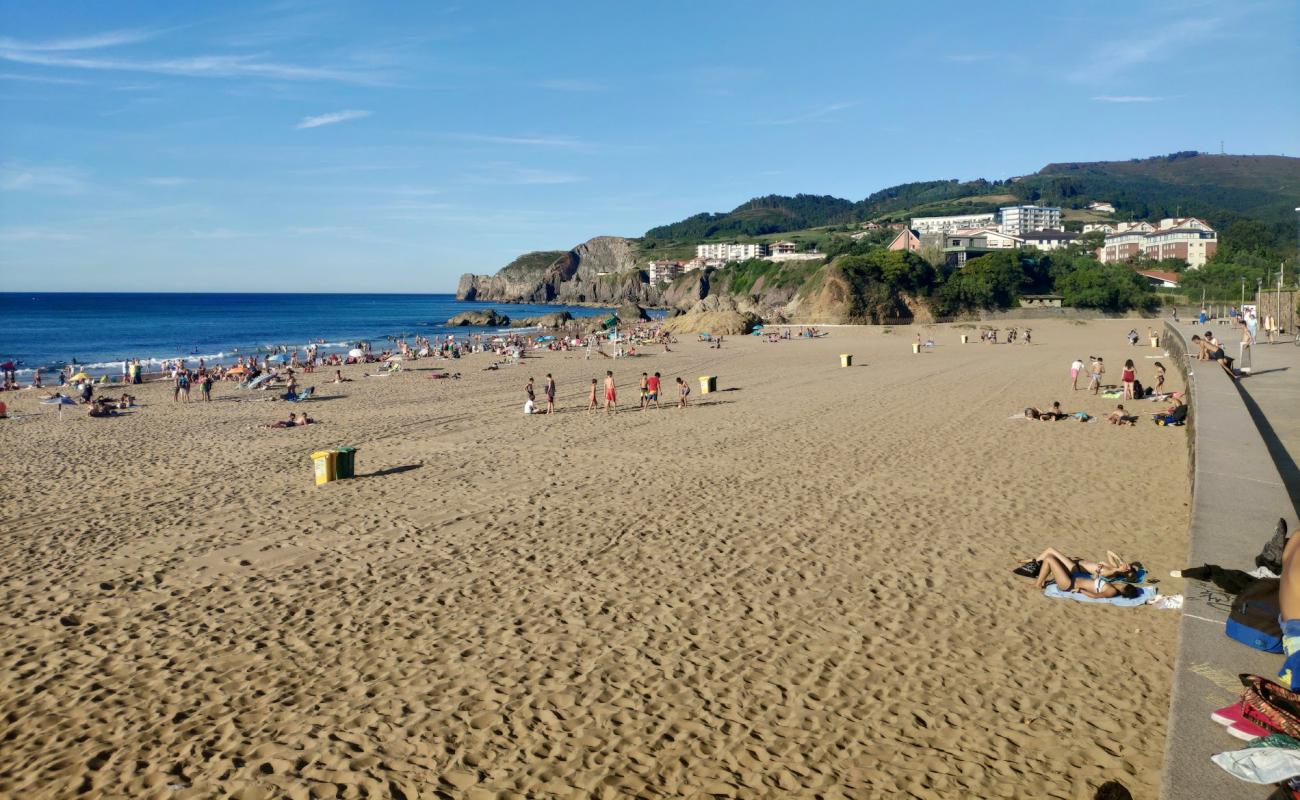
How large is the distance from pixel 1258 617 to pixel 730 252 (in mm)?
158287

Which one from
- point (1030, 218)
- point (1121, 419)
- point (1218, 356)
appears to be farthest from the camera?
point (1030, 218)

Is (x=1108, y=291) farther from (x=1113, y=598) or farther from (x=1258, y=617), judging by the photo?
(x=1258, y=617)

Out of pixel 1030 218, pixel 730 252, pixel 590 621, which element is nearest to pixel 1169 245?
pixel 1030 218

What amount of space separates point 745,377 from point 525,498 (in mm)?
17627

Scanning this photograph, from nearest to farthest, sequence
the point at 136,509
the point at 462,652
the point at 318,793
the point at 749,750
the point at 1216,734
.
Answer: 1. the point at 1216,734
2. the point at 318,793
3. the point at 749,750
4. the point at 462,652
5. the point at 136,509

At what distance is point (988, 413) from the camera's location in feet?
59.5

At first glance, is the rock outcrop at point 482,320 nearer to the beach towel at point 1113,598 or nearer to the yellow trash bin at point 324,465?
the yellow trash bin at point 324,465

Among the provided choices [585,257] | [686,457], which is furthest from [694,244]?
[686,457]

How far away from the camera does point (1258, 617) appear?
16.9ft

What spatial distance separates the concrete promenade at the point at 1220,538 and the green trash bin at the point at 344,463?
1113 cm

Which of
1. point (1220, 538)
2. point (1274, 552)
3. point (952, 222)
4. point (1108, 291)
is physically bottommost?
point (1220, 538)

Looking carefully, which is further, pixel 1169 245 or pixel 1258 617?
pixel 1169 245

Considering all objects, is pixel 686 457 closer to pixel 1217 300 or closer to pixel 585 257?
pixel 1217 300

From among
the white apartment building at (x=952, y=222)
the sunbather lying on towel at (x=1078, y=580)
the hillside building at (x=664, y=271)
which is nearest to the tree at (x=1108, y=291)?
the sunbather lying on towel at (x=1078, y=580)
